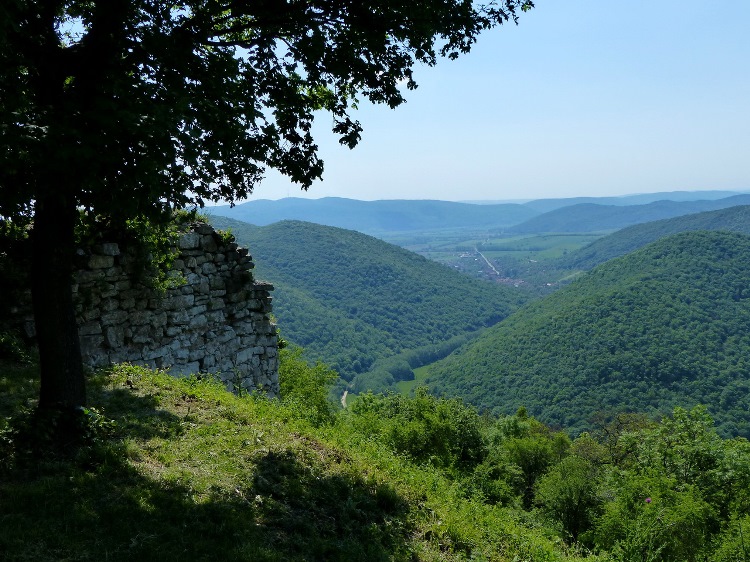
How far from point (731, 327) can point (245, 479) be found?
253 ft

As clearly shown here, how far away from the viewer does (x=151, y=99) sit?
13.7ft

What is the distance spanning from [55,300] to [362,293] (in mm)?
108477

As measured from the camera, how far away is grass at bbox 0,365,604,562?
3.89 m

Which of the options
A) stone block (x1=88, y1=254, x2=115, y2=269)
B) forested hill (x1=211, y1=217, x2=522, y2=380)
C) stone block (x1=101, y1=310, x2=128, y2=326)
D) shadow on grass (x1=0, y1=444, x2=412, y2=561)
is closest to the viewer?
shadow on grass (x1=0, y1=444, x2=412, y2=561)

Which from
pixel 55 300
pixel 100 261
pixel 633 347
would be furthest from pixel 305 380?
pixel 633 347

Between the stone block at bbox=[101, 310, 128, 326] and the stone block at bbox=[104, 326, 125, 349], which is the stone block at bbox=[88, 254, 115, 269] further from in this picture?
the stone block at bbox=[104, 326, 125, 349]

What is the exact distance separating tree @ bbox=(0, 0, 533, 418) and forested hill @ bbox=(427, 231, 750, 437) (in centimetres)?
4841

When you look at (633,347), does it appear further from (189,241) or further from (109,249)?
(109,249)

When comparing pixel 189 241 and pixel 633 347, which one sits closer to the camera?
pixel 189 241

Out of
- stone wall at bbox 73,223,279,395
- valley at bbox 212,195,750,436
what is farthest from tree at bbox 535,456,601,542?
valley at bbox 212,195,750,436

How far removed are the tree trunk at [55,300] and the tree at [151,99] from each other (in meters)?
0.01

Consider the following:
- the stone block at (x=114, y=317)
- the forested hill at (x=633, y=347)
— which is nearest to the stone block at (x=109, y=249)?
the stone block at (x=114, y=317)

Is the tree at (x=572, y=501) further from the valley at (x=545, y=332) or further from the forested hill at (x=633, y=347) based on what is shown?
the forested hill at (x=633, y=347)

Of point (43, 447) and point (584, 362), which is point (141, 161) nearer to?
point (43, 447)
